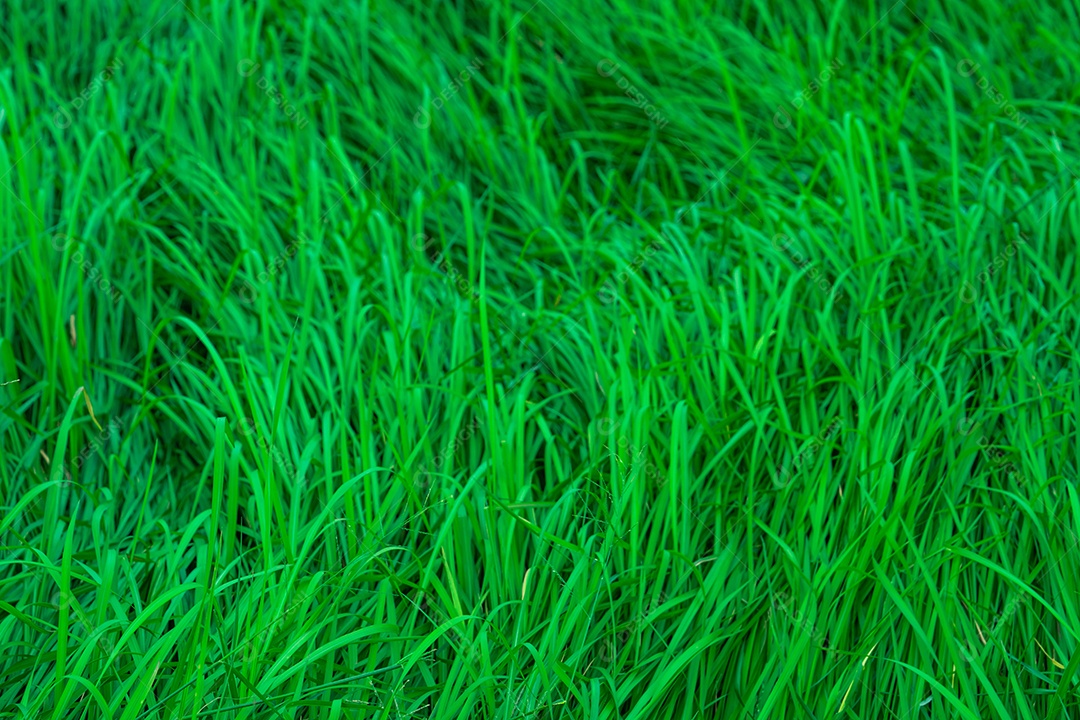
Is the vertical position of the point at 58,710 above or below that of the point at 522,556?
above

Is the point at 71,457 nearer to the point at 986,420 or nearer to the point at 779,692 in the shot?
the point at 779,692

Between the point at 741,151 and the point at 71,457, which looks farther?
the point at 741,151

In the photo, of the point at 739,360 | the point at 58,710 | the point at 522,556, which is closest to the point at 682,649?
the point at 522,556

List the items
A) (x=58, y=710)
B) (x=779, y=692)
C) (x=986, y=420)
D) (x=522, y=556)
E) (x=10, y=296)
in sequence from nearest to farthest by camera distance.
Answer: (x=58, y=710), (x=779, y=692), (x=522, y=556), (x=986, y=420), (x=10, y=296)

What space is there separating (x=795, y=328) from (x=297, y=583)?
51.5 inches

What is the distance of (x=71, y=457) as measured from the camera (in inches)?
81.5

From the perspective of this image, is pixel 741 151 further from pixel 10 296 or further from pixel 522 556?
pixel 10 296

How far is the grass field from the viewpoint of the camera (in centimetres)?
171

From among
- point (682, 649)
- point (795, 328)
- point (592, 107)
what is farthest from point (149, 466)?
point (592, 107)

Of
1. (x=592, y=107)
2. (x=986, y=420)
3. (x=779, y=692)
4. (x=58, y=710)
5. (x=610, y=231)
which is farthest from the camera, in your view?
(x=592, y=107)

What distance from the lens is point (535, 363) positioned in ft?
7.36

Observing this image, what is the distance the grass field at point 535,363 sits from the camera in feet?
5.62

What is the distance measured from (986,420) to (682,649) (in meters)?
0.89

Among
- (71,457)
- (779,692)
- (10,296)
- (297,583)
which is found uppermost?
(10,296)
